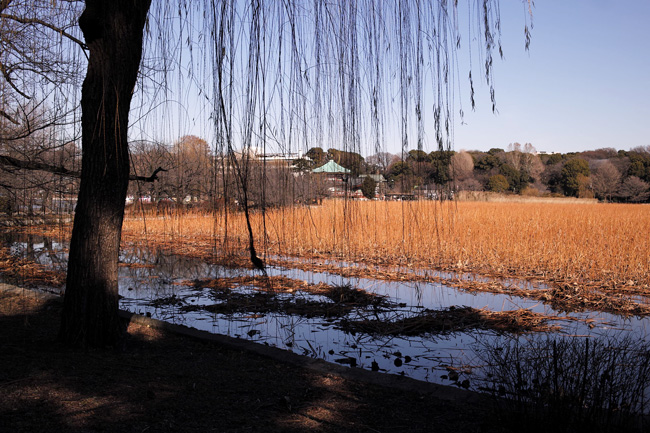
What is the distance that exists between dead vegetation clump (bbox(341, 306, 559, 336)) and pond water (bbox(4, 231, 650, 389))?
14 centimetres

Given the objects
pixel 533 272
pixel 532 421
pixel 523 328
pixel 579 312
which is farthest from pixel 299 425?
pixel 533 272

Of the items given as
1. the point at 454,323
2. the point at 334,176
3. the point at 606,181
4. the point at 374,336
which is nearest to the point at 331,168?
the point at 334,176

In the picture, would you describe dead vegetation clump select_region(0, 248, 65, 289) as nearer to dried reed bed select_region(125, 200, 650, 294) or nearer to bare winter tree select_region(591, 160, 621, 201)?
dried reed bed select_region(125, 200, 650, 294)

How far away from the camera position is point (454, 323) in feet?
15.9

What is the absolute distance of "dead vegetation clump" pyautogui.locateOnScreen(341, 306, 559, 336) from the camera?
4664 millimetres

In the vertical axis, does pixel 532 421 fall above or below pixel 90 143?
below

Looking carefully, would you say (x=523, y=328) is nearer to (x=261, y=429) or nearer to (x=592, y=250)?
(x=261, y=429)

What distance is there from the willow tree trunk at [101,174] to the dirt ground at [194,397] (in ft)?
0.77

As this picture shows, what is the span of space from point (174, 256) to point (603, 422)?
30.0 ft

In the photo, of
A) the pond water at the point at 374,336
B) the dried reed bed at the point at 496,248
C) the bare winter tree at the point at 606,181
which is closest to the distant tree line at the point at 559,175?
the bare winter tree at the point at 606,181

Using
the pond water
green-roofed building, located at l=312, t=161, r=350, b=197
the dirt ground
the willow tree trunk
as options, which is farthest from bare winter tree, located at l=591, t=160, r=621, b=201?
the willow tree trunk

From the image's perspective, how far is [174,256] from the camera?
10.1 m

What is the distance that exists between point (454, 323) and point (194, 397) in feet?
10.2

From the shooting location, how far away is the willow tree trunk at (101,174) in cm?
295
